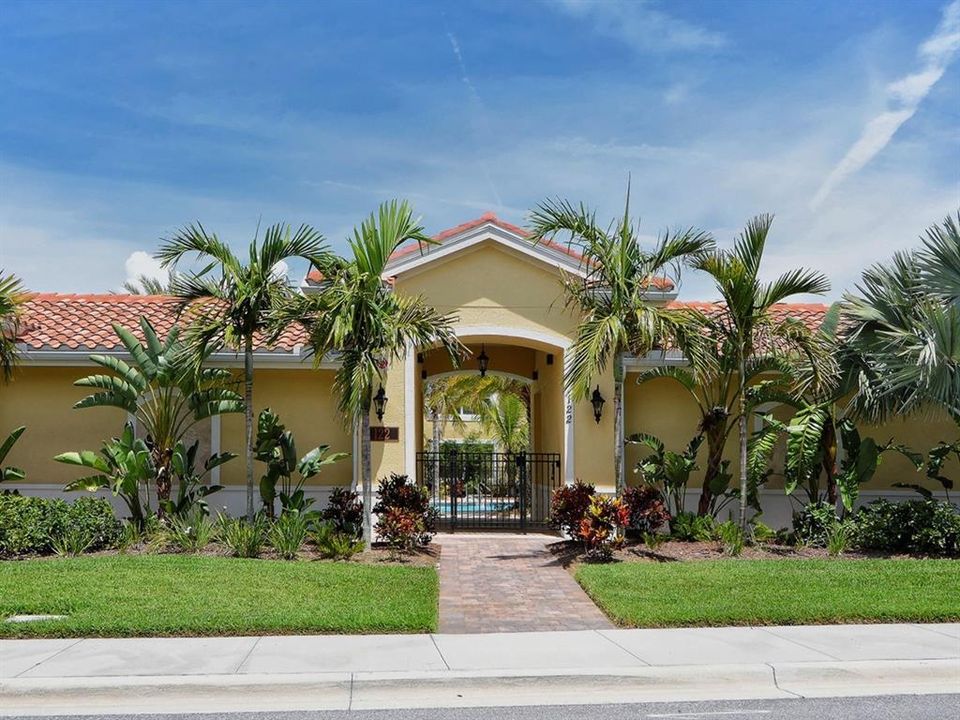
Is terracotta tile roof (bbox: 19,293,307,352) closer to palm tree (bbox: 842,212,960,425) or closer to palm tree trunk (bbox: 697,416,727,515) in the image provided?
palm tree trunk (bbox: 697,416,727,515)

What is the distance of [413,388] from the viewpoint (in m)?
15.2

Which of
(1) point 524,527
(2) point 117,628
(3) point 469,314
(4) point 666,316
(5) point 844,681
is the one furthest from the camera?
(1) point 524,527

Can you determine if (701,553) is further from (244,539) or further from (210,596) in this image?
(210,596)

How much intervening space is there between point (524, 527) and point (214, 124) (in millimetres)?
8934

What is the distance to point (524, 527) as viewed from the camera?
16703 millimetres

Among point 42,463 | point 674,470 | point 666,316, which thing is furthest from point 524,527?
point 42,463

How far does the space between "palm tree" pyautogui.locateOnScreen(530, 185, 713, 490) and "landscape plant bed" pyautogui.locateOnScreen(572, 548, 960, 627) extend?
7.56ft

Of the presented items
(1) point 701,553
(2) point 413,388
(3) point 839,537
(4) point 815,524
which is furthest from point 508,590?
(4) point 815,524

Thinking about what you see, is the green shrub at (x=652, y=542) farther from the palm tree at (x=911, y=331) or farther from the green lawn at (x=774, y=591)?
the palm tree at (x=911, y=331)

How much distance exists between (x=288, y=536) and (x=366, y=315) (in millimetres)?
3330

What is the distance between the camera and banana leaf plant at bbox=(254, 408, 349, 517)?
1422 cm

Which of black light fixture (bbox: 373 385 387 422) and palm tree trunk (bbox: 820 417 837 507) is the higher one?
black light fixture (bbox: 373 385 387 422)

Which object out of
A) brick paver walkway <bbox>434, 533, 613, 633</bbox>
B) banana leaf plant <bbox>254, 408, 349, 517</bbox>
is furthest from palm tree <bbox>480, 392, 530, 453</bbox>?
banana leaf plant <bbox>254, 408, 349, 517</bbox>

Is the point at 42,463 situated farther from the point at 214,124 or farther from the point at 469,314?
the point at 469,314
